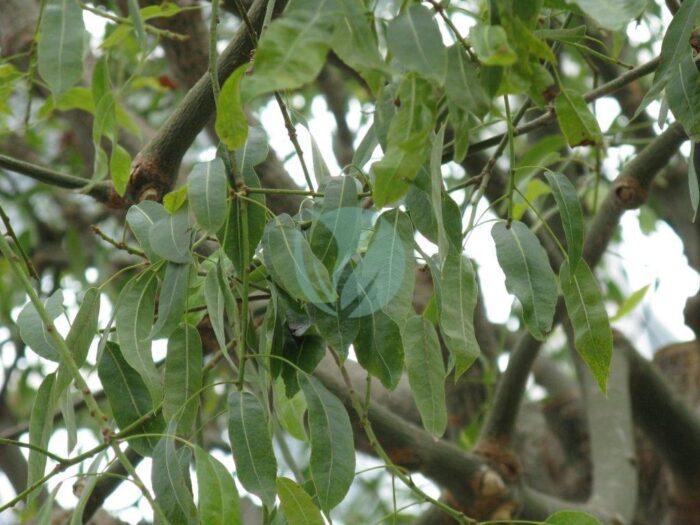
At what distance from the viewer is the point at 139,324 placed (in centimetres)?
77

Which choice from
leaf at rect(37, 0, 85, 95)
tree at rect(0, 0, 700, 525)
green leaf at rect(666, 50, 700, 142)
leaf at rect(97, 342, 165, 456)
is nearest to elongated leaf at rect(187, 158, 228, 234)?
tree at rect(0, 0, 700, 525)

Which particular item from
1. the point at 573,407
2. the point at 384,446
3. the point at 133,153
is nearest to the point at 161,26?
the point at 133,153

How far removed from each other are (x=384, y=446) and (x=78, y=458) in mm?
750

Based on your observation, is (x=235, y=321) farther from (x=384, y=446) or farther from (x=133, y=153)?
(x=133, y=153)

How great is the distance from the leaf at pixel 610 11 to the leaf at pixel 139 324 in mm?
398

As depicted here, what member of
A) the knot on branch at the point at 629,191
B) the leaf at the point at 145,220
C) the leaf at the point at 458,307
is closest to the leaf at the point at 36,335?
the leaf at the point at 145,220

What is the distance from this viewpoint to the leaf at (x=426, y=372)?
731 mm

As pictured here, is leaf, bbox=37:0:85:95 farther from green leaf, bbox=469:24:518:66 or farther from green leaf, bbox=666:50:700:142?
green leaf, bbox=666:50:700:142

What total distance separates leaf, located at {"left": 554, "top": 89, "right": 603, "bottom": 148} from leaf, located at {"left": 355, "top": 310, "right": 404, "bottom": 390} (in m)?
0.19

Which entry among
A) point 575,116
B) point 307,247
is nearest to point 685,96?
point 575,116

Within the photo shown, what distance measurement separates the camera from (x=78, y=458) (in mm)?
640

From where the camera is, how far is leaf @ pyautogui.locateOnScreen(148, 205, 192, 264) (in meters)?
0.70

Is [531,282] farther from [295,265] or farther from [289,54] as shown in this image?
[289,54]

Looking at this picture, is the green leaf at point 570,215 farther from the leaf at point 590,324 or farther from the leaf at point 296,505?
the leaf at point 296,505
